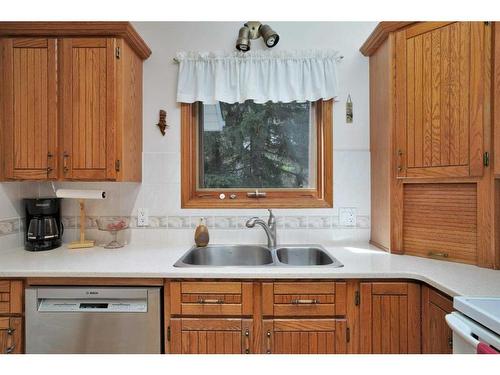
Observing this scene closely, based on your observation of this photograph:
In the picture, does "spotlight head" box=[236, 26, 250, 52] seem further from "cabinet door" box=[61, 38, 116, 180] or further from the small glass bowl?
the small glass bowl

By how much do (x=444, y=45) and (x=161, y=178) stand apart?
1.83 metres

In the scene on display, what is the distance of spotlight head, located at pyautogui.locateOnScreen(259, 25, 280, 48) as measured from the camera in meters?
1.99

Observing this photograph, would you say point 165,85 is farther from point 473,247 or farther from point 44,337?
point 473,247

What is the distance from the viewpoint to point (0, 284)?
1503 millimetres

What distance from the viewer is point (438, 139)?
1.62 meters

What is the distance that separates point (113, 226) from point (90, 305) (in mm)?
571

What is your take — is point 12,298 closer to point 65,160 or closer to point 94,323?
point 94,323

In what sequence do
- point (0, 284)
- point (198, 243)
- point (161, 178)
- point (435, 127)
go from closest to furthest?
point (0, 284) < point (435, 127) < point (198, 243) < point (161, 178)

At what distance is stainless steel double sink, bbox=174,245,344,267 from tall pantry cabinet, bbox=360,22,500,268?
44 cm

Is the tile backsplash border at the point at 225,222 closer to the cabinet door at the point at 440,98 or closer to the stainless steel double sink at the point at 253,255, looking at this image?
the stainless steel double sink at the point at 253,255

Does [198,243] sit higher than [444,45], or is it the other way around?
[444,45]

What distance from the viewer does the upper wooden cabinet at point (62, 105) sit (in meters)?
1.79

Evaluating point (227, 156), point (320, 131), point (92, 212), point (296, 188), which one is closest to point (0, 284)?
point (92, 212)

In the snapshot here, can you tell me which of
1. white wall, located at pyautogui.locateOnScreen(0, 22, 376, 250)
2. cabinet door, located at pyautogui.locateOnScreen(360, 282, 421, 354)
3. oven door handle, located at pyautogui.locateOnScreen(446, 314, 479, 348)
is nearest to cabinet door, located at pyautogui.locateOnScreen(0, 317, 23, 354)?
white wall, located at pyautogui.locateOnScreen(0, 22, 376, 250)
